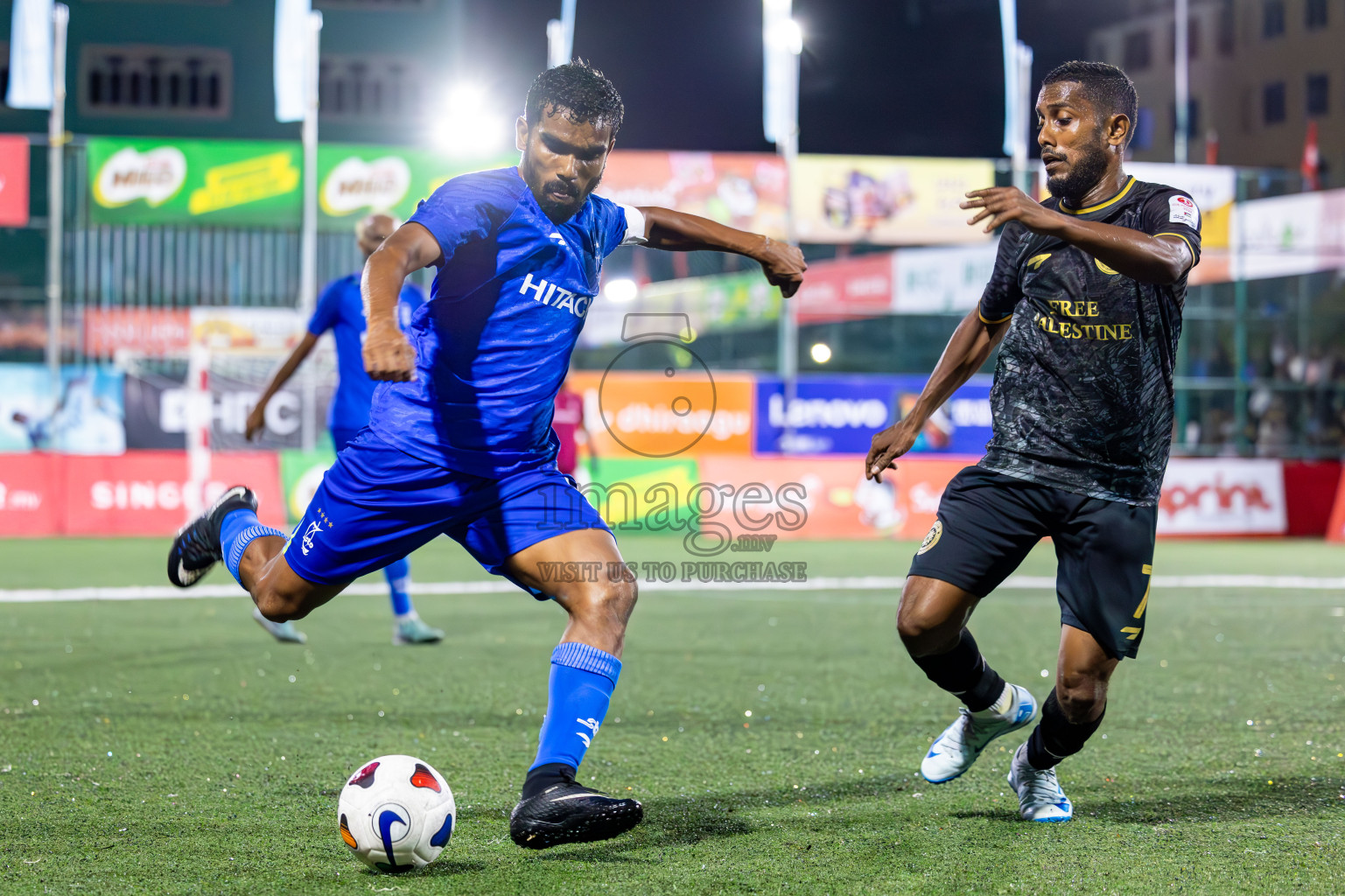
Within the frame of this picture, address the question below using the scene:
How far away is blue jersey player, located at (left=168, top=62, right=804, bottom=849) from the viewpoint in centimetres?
388

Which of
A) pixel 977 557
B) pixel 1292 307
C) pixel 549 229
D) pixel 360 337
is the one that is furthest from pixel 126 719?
pixel 1292 307

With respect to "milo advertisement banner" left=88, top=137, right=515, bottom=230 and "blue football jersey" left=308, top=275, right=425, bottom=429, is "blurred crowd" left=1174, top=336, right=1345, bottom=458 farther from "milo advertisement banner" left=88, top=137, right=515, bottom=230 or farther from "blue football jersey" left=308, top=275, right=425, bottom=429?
"blue football jersey" left=308, top=275, right=425, bottom=429

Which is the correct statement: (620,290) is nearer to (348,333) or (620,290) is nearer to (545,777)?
A: (348,333)

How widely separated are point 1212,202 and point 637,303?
820 cm

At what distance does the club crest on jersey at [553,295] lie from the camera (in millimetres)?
3949

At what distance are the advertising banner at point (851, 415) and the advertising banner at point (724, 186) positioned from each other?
85.7 inches

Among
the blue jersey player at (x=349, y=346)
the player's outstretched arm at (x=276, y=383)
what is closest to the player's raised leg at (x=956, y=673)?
the player's outstretched arm at (x=276, y=383)

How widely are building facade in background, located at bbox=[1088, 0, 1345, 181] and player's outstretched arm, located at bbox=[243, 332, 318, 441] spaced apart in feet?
153

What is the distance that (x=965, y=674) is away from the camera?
4.36 meters

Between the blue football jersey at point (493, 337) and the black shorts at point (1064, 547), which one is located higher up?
the blue football jersey at point (493, 337)

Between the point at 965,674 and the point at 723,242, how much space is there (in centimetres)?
149

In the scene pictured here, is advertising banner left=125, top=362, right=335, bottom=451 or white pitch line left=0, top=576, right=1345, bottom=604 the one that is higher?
advertising banner left=125, top=362, right=335, bottom=451

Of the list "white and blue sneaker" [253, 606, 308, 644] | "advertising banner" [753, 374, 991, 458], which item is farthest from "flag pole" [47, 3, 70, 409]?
"white and blue sneaker" [253, 606, 308, 644]

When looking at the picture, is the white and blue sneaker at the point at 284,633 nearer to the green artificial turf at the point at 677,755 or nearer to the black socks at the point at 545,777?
the green artificial turf at the point at 677,755
